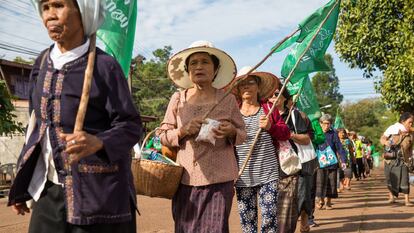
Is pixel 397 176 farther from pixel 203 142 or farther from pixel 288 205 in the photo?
pixel 203 142

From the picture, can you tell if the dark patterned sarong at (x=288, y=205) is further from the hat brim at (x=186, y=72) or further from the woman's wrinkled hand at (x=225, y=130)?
the woman's wrinkled hand at (x=225, y=130)

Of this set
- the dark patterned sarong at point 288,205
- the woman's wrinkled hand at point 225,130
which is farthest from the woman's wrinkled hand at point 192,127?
the dark patterned sarong at point 288,205

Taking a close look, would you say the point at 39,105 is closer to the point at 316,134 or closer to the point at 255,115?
the point at 255,115

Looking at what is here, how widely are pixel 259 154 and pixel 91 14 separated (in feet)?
9.09

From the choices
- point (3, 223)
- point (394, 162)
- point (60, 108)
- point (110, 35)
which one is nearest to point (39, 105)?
point (60, 108)

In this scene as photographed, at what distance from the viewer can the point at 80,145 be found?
91.0 inches

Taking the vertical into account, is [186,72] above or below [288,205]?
above

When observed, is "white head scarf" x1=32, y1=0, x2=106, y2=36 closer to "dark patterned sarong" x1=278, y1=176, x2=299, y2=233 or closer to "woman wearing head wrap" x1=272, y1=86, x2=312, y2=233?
"woman wearing head wrap" x1=272, y1=86, x2=312, y2=233

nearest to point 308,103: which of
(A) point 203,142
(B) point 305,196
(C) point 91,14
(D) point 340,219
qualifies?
(B) point 305,196

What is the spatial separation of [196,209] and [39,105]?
154cm

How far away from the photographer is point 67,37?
8.70ft

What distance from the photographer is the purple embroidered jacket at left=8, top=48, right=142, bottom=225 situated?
8.20ft

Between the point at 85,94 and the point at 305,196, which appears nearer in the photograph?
the point at 85,94

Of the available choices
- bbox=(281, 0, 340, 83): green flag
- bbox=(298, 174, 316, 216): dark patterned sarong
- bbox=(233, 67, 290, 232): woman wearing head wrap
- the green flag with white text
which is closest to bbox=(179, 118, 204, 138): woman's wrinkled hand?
bbox=(233, 67, 290, 232): woman wearing head wrap
